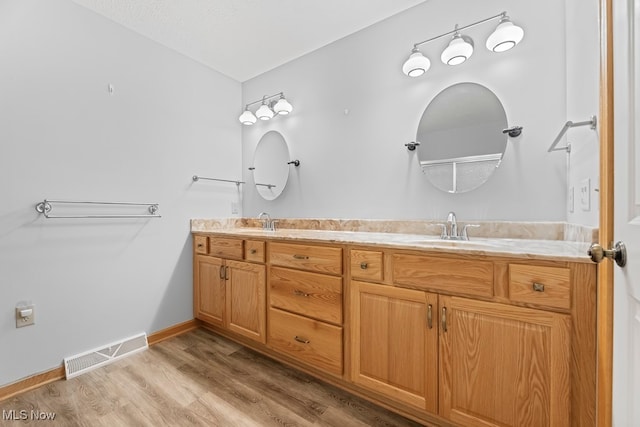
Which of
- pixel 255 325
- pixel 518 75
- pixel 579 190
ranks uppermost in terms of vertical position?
pixel 518 75

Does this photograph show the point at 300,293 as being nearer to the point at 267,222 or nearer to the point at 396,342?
the point at 396,342

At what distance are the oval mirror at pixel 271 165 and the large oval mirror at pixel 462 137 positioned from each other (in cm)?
123

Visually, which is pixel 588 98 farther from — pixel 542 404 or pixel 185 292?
pixel 185 292

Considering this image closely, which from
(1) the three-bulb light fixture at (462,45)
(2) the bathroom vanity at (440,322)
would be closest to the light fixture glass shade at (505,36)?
(1) the three-bulb light fixture at (462,45)

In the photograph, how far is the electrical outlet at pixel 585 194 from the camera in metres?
1.04

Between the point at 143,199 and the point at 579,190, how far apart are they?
263cm

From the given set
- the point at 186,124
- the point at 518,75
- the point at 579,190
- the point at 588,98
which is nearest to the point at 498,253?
the point at 579,190

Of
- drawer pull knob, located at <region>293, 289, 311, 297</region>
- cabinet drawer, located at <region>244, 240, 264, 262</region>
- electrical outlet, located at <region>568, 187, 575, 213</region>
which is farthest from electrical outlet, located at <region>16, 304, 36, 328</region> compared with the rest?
electrical outlet, located at <region>568, 187, 575, 213</region>

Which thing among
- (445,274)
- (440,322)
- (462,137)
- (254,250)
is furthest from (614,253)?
(254,250)

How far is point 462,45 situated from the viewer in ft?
5.04

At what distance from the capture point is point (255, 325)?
73.9 inches

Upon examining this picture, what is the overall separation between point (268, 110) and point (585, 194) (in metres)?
2.26

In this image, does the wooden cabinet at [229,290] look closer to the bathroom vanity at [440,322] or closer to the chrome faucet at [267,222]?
the bathroom vanity at [440,322]

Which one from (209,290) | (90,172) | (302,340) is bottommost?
(302,340)
